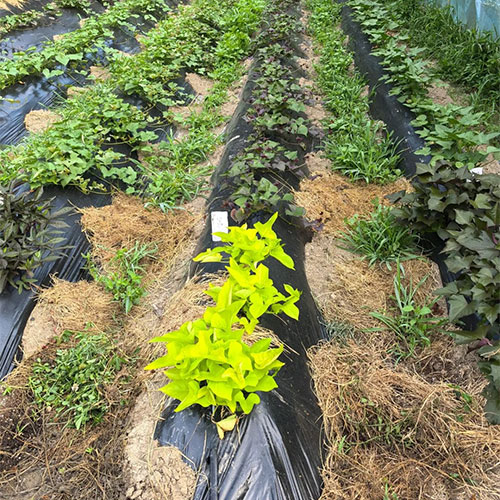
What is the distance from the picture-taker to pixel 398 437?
1.90m

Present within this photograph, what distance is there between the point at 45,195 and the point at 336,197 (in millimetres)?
2227

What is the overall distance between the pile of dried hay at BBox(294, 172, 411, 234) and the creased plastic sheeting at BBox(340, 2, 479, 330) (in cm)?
30

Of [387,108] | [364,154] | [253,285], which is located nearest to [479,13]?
[387,108]

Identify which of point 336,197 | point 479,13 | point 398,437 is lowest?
point 398,437

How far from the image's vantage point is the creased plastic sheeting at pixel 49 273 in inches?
88.4

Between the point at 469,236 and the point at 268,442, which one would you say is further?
the point at 469,236

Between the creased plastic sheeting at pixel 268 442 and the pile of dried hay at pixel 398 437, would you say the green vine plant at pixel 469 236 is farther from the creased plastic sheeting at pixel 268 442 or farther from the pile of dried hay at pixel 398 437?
the creased plastic sheeting at pixel 268 442

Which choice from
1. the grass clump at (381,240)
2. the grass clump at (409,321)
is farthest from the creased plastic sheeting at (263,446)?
the grass clump at (381,240)

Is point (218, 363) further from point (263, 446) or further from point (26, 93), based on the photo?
point (26, 93)

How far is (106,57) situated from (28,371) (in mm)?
4217

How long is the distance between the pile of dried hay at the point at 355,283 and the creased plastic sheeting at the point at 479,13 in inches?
132

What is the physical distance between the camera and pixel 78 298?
249cm

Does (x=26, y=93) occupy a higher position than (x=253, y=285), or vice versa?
(x=26, y=93)

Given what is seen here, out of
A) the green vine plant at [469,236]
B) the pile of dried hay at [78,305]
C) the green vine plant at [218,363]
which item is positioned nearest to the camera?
the green vine plant at [218,363]
